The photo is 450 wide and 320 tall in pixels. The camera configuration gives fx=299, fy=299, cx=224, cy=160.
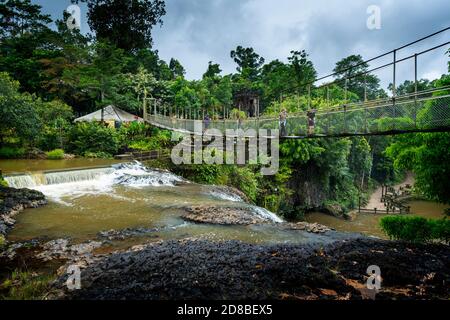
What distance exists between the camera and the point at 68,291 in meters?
3.77

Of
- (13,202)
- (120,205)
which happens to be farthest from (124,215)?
(13,202)

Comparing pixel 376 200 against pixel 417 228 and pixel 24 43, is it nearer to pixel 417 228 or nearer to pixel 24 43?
pixel 417 228

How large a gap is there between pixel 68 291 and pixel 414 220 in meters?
8.82

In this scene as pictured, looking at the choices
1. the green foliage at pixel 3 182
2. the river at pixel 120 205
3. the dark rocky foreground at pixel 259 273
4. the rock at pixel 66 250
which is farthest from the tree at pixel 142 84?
the dark rocky foreground at pixel 259 273

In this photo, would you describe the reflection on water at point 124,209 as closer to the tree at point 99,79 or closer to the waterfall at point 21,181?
the waterfall at point 21,181

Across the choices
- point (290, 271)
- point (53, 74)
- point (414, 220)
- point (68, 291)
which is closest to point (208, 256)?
point (290, 271)

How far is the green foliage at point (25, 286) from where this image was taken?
3695 mm

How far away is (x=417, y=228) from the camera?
8.41m

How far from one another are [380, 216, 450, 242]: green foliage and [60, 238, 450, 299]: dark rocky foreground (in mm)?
2507

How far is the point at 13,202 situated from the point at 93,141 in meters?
9.99

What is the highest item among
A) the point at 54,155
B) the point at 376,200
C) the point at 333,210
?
the point at 54,155

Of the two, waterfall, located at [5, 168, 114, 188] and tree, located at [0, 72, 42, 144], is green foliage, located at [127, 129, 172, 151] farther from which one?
waterfall, located at [5, 168, 114, 188]

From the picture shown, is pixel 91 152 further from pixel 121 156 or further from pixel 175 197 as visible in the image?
pixel 175 197

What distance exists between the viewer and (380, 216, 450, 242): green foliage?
7.93 metres
